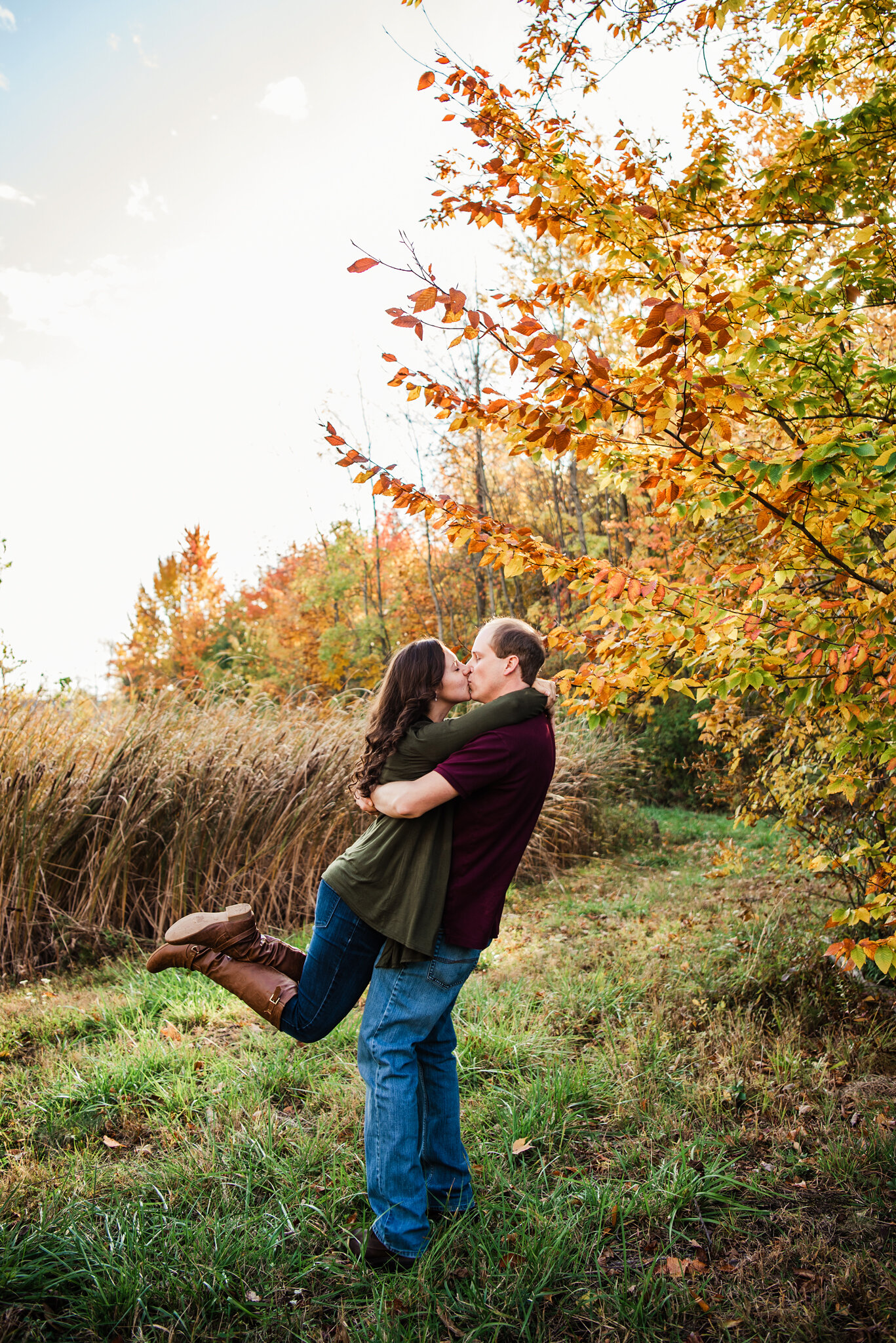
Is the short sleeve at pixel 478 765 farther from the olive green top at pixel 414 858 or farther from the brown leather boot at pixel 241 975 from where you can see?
the brown leather boot at pixel 241 975

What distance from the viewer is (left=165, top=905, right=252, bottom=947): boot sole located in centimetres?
262

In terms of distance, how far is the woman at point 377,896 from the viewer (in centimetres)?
231

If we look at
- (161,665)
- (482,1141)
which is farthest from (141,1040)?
(161,665)

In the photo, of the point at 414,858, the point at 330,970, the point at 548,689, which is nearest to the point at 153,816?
the point at 330,970

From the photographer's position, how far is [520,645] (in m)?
2.47

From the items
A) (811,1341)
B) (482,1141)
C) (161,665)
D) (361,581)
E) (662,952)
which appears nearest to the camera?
(811,1341)

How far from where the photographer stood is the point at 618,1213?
8.12ft

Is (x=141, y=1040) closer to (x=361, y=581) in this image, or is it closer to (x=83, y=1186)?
(x=83, y=1186)

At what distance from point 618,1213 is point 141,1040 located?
7.64 ft

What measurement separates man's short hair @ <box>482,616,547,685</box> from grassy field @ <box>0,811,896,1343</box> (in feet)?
5.49

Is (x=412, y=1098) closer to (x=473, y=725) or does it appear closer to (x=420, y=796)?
(x=420, y=796)

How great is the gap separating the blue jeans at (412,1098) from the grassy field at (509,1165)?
133 mm

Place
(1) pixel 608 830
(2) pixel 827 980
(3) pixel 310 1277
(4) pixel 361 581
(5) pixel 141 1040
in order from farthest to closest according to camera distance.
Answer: (4) pixel 361 581
(1) pixel 608 830
(2) pixel 827 980
(5) pixel 141 1040
(3) pixel 310 1277

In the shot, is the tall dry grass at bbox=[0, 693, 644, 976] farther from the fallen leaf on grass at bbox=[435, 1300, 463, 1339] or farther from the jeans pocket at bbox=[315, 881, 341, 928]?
the fallen leaf on grass at bbox=[435, 1300, 463, 1339]
